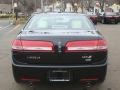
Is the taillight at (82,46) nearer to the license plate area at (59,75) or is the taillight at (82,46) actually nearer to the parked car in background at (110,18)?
the license plate area at (59,75)

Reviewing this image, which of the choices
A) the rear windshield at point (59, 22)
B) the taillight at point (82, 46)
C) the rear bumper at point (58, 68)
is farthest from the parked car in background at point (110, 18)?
the rear bumper at point (58, 68)

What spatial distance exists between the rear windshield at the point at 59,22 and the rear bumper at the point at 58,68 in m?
1.27

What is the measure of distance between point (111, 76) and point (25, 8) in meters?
62.9

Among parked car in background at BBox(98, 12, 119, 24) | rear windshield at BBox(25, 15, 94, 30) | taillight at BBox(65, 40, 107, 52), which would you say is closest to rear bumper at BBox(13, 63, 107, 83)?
taillight at BBox(65, 40, 107, 52)

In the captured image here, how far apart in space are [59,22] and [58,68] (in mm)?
1641

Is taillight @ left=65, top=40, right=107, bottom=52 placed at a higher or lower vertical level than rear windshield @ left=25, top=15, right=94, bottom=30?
lower

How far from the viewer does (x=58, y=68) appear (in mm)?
5645

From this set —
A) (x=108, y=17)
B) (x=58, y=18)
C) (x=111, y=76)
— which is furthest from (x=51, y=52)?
(x=108, y=17)

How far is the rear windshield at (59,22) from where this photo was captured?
270 inches

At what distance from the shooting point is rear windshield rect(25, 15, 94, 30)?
6.85 meters

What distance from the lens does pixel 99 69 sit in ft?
18.8

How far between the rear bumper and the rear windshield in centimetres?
127

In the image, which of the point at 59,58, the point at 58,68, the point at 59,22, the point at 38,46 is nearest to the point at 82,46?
the point at 59,58

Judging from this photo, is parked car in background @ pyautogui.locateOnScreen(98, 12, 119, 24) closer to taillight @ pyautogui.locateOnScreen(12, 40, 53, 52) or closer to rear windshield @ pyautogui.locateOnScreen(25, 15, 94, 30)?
rear windshield @ pyautogui.locateOnScreen(25, 15, 94, 30)
